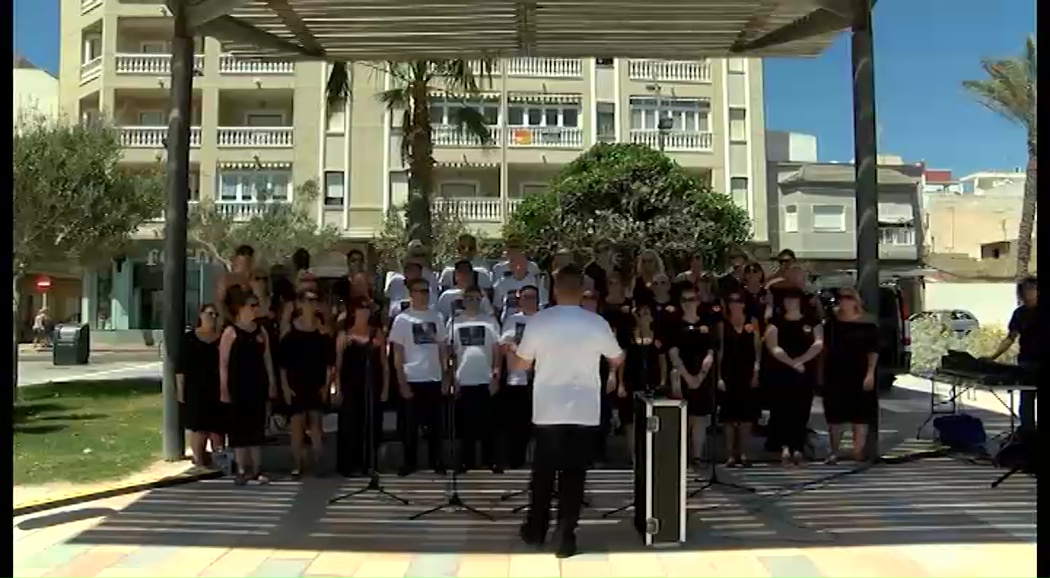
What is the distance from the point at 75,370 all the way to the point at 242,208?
54.5 ft

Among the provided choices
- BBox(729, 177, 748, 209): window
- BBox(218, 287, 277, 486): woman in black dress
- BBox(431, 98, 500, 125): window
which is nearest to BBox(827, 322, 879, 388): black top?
BBox(218, 287, 277, 486): woman in black dress

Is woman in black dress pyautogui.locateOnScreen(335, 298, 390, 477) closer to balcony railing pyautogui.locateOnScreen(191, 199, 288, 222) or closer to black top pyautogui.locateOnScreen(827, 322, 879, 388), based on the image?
black top pyautogui.locateOnScreen(827, 322, 879, 388)

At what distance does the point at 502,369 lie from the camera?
8.57 meters

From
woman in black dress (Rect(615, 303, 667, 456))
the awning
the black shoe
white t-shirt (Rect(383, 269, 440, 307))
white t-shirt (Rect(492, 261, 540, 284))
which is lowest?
the black shoe

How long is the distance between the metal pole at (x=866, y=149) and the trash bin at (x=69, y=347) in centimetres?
2057

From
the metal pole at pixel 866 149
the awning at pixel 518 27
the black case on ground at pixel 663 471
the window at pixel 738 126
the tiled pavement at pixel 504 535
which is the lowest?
the tiled pavement at pixel 504 535

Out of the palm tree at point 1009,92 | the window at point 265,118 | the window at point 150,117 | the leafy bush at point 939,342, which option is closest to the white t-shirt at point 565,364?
the leafy bush at point 939,342

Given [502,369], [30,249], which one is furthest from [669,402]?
[30,249]

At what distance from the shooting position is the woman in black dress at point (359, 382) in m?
8.43

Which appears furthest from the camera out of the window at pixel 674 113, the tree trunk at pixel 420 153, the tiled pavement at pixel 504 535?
the window at pixel 674 113

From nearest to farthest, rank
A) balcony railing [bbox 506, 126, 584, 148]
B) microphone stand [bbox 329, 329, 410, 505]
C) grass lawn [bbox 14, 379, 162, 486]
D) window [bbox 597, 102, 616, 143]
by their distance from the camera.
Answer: microphone stand [bbox 329, 329, 410, 505]
grass lawn [bbox 14, 379, 162, 486]
balcony railing [bbox 506, 126, 584, 148]
window [bbox 597, 102, 616, 143]

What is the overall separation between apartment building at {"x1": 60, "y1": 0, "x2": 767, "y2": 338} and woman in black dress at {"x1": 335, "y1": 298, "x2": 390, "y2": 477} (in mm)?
30476

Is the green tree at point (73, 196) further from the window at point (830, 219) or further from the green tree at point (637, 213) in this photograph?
the window at point (830, 219)

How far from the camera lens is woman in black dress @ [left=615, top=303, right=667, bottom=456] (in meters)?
8.49
